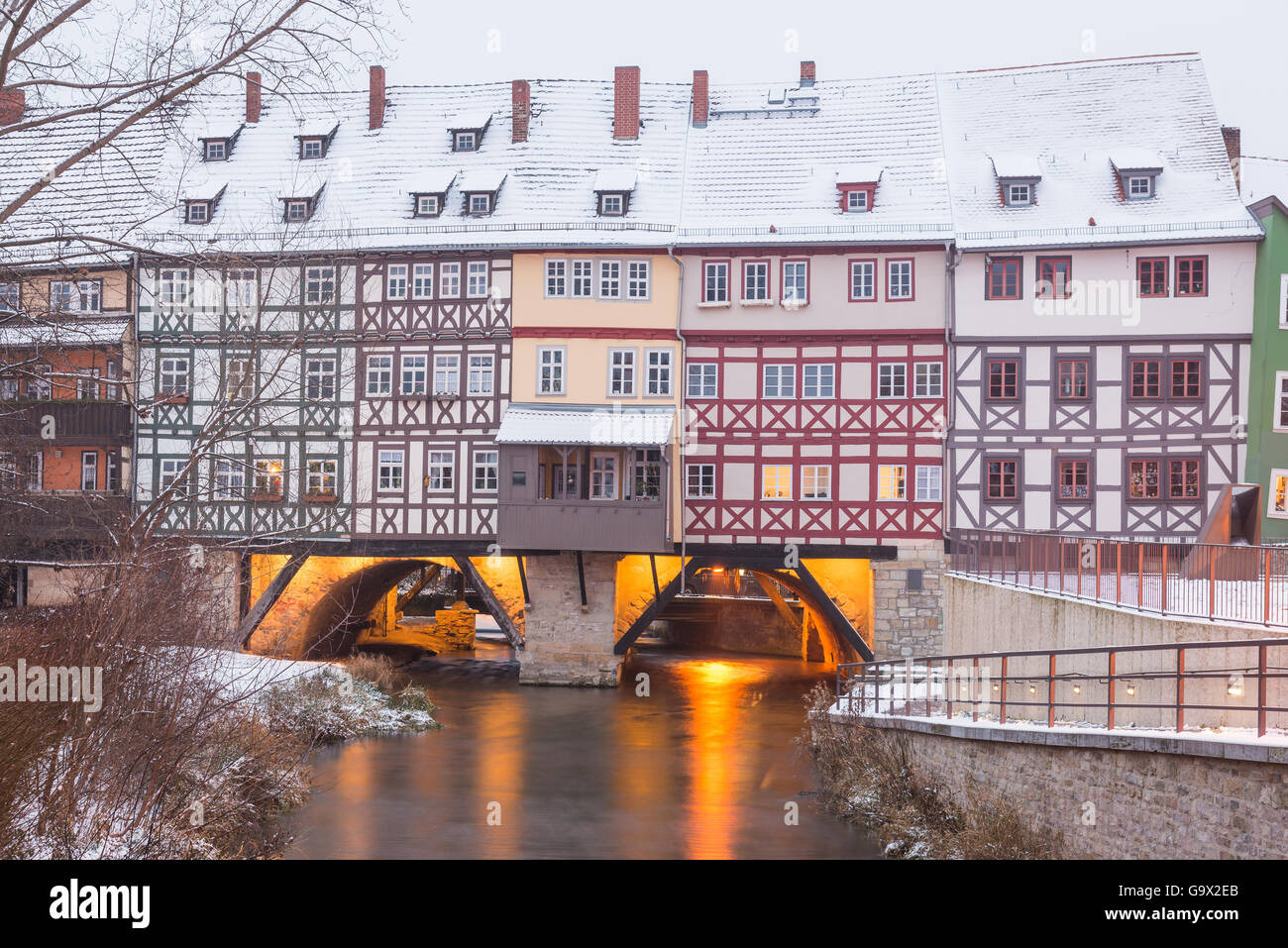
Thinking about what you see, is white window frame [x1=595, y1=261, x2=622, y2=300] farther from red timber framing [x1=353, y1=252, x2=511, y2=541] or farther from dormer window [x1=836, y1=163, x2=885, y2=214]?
dormer window [x1=836, y1=163, x2=885, y2=214]

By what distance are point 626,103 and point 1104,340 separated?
11703mm

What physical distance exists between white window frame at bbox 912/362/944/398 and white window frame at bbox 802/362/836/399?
1608mm

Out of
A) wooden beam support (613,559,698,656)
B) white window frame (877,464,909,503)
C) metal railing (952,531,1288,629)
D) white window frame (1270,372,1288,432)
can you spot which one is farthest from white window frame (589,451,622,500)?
white window frame (1270,372,1288,432)

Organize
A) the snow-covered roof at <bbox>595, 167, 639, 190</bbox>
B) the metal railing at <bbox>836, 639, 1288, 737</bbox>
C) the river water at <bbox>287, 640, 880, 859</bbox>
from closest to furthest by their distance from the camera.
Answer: the metal railing at <bbox>836, 639, 1288, 737</bbox> < the river water at <bbox>287, 640, 880, 859</bbox> < the snow-covered roof at <bbox>595, 167, 639, 190</bbox>

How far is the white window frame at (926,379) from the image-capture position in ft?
82.5

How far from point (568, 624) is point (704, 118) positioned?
1186 cm

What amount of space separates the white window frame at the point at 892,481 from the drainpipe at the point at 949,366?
82 cm

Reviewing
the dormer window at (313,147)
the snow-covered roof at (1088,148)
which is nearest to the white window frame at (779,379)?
the snow-covered roof at (1088,148)

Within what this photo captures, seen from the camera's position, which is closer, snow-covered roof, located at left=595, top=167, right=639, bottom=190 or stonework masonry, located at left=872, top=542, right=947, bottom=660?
stonework masonry, located at left=872, top=542, right=947, bottom=660

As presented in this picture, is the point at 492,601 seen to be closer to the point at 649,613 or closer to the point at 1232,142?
the point at 649,613

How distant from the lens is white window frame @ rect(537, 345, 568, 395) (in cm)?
2594

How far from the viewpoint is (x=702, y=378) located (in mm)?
25922

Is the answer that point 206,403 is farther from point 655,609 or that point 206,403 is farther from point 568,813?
point 568,813

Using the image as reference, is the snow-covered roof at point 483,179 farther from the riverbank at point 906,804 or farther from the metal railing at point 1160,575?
the riverbank at point 906,804
